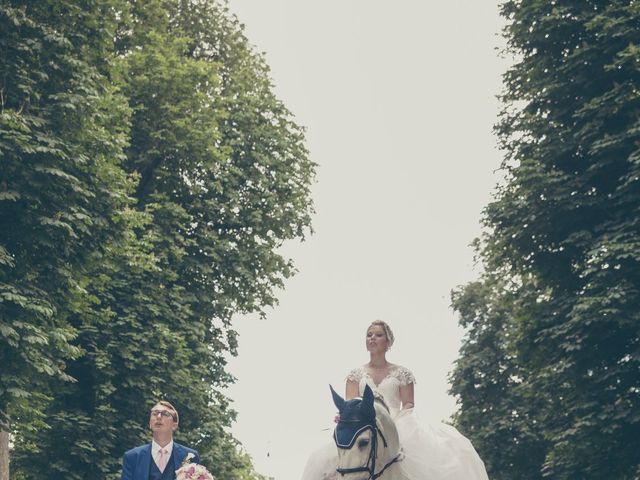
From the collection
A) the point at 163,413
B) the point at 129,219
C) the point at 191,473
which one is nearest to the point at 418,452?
the point at 191,473

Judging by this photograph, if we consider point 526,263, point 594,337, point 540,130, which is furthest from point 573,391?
point 540,130

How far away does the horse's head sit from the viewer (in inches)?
408

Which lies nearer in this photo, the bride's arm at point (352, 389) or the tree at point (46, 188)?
the bride's arm at point (352, 389)

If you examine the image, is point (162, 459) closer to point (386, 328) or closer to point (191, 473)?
point (191, 473)

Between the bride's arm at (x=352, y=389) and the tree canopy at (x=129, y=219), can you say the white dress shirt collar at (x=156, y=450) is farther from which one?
the tree canopy at (x=129, y=219)

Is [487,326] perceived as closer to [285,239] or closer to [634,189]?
[285,239]

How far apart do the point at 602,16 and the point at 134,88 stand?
16.1 m

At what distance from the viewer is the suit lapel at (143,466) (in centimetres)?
1246

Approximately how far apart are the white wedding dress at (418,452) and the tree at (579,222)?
44.8 feet

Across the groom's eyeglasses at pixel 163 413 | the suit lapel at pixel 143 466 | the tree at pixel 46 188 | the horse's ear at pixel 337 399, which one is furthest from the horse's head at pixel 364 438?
the tree at pixel 46 188

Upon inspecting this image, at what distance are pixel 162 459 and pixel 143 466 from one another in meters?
0.22

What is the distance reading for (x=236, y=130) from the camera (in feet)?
135

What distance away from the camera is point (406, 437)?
1202 cm

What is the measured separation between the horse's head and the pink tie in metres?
2.64
